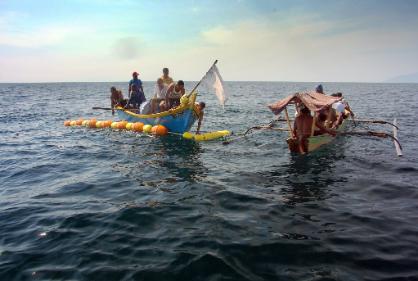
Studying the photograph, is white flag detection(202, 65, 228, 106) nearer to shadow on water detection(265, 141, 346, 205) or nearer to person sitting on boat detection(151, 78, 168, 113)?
shadow on water detection(265, 141, 346, 205)

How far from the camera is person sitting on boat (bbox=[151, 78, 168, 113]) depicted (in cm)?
1928

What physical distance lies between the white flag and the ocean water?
2.54 meters

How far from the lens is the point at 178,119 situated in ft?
59.1

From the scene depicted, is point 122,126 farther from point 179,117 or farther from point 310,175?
point 310,175

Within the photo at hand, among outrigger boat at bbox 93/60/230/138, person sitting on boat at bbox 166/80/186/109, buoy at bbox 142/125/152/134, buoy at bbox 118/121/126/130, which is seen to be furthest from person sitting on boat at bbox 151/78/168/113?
buoy at bbox 118/121/126/130

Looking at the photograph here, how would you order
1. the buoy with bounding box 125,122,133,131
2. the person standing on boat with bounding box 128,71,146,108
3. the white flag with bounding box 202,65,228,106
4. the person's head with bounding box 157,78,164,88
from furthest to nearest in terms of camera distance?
1. the person standing on boat with bounding box 128,71,146,108
2. the buoy with bounding box 125,122,133,131
3. the person's head with bounding box 157,78,164,88
4. the white flag with bounding box 202,65,228,106

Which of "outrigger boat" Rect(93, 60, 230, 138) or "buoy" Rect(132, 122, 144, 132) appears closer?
"outrigger boat" Rect(93, 60, 230, 138)

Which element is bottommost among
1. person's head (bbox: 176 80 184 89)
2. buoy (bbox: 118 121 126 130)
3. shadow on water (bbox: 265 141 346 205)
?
shadow on water (bbox: 265 141 346 205)

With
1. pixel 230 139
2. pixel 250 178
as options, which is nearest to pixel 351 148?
pixel 230 139

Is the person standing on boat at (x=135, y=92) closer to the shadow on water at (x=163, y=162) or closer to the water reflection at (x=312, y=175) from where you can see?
the shadow on water at (x=163, y=162)

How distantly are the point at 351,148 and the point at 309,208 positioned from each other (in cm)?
849

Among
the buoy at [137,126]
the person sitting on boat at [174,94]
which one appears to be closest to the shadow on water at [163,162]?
the buoy at [137,126]

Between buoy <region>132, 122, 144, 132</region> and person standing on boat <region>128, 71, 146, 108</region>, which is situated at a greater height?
person standing on boat <region>128, 71, 146, 108</region>

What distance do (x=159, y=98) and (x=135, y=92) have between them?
3466 millimetres
